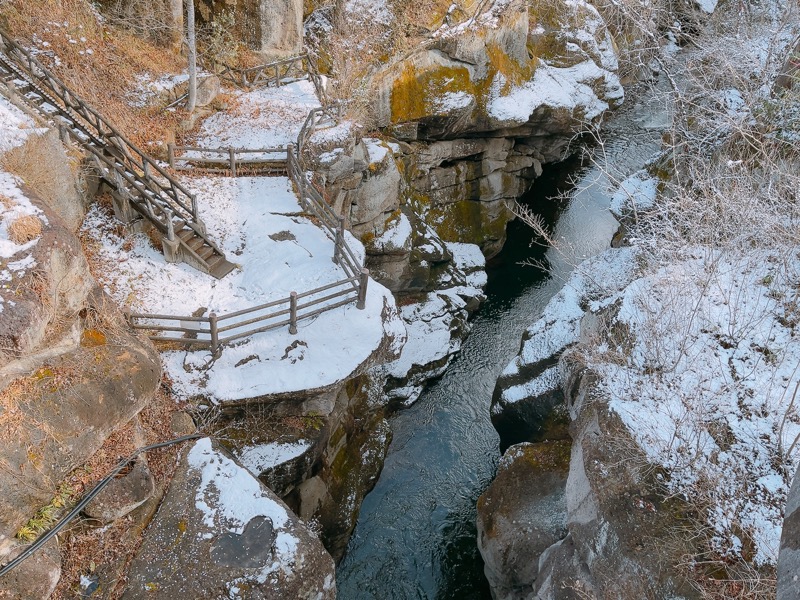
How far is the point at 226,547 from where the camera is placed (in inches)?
379

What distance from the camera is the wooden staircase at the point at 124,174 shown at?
1402 cm

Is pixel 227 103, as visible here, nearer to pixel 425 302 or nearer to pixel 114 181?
pixel 114 181

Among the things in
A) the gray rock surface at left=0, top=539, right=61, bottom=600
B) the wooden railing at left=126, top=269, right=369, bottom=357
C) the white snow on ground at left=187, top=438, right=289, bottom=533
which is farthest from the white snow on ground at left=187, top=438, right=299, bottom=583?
the wooden railing at left=126, top=269, right=369, bottom=357

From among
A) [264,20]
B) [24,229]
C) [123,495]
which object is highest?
[264,20]

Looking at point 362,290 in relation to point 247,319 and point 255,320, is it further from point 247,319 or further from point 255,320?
point 247,319

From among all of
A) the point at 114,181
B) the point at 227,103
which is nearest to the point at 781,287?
the point at 114,181

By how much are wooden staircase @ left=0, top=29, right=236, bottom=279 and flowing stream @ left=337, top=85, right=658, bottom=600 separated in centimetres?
866

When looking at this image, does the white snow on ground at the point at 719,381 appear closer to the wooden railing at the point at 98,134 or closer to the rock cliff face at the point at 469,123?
the rock cliff face at the point at 469,123

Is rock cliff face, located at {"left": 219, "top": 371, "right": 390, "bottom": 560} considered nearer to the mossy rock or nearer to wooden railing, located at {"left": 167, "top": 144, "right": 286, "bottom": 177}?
wooden railing, located at {"left": 167, "top": 144, "right": 286, "bottom": 177}

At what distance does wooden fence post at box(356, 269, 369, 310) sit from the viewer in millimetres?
13373

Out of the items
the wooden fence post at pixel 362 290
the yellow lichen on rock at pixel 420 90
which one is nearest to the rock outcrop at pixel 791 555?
the wooden fence post at pixel 362 290

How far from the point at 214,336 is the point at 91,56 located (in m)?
12.2

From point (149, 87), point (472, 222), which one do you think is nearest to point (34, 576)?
point (149, 87)

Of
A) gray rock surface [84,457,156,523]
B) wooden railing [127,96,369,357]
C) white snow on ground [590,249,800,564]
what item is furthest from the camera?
wooden railing [127,96,369,357]
